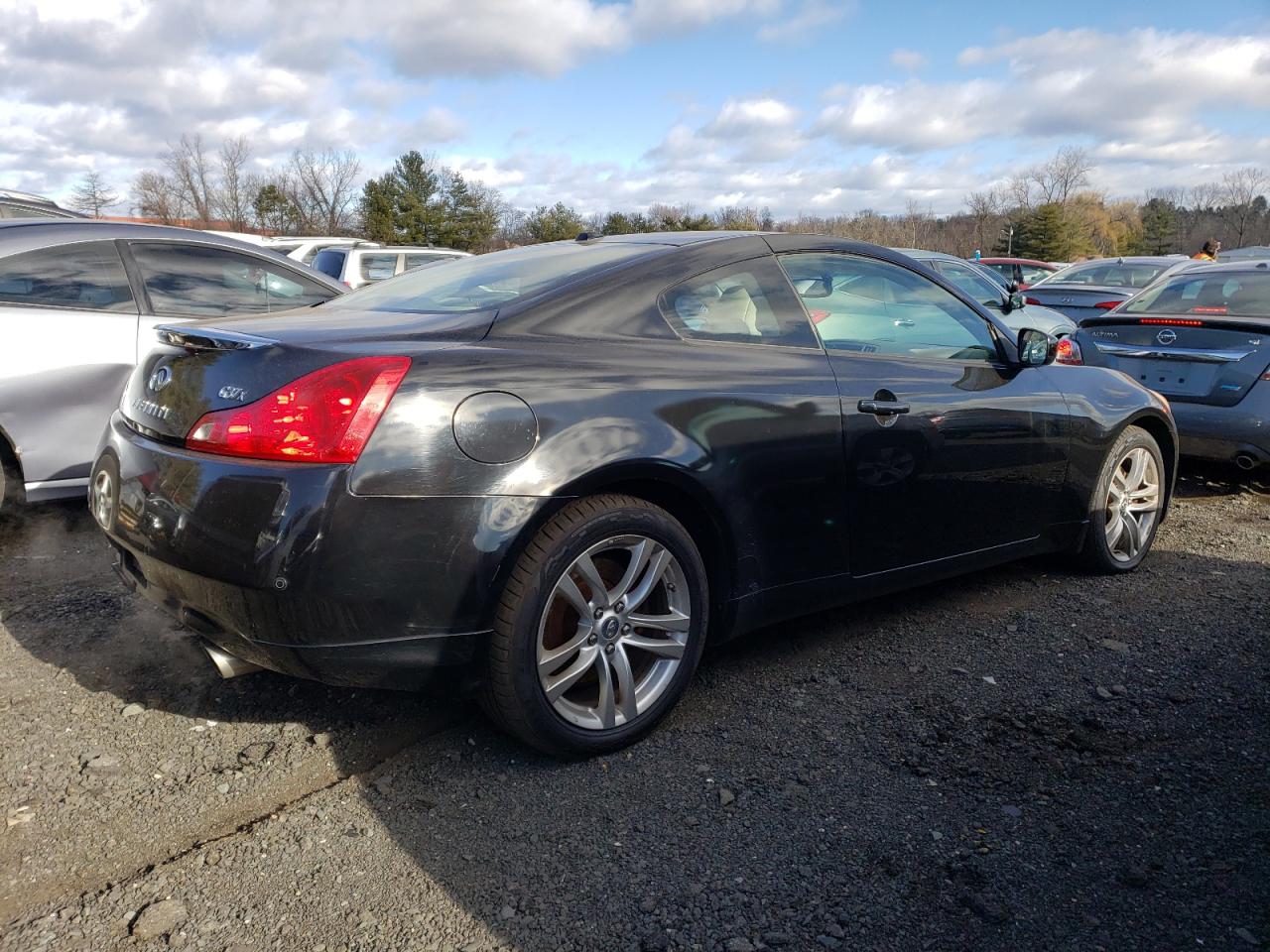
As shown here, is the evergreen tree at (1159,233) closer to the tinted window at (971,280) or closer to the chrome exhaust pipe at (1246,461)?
the tinted window at (971,280)

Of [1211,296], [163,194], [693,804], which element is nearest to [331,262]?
[1211,296]

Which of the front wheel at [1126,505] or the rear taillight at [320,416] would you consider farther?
the front wheel at [1126,505]

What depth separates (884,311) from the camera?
3.71 meters

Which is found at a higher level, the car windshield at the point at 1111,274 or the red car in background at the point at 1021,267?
the red car in background at the point at 1021,267

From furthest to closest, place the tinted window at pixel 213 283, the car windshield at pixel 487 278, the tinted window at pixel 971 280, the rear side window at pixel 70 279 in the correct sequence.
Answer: the tinted window at pixel 971 280
the tinted window at pixel 213 283
the rear side window at pixel 70 279
the car windshield at pixel 487 278

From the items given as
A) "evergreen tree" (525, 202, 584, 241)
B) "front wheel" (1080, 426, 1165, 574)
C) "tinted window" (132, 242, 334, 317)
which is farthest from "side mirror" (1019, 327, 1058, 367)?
"evergreen tree" (525, 202, 584, 241)

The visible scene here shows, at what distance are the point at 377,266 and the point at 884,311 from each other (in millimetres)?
10569

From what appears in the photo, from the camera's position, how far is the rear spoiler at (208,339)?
100 inches

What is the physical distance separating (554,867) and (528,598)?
651 mm

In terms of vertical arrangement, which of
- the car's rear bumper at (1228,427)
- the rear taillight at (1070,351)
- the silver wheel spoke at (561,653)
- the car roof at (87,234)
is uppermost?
the car roof at (87,234)

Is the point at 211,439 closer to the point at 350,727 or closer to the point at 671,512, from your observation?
the point at 350,727

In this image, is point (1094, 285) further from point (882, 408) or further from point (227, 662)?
point (227, 662)

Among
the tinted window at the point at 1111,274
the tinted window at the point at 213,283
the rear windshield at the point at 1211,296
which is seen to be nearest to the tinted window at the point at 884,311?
the tinted window at the point at 213,283

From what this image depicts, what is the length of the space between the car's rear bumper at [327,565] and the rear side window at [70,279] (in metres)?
2.68
